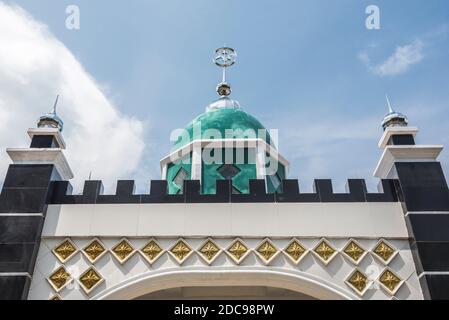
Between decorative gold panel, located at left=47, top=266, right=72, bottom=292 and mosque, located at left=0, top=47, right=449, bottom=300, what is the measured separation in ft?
0.05

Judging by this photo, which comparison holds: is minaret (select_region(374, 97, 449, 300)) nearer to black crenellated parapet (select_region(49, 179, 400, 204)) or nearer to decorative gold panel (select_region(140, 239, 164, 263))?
black crenellated parapet (select_region(49, 179, 400, 204))

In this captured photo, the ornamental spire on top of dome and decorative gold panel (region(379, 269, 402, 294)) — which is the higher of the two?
the ornamental spire on top of dome

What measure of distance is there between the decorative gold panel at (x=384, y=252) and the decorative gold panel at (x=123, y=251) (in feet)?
12.8

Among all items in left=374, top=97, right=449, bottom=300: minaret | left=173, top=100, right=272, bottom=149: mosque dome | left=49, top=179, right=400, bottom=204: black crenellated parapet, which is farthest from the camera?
left=173, top=100, right=272, bottom=149: mosque dome

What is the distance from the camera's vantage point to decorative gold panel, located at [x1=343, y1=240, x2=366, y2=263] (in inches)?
246

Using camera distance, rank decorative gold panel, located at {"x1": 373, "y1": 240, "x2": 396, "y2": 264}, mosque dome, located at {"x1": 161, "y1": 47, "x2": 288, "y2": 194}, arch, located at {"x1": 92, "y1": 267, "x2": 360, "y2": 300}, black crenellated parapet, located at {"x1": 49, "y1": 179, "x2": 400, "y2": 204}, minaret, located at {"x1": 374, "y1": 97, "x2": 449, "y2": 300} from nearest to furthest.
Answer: minaret, located at {"x1": 374, "y1": 97, "x2": 449, "y2": 300}, arch, located at {"x1": 92, "y1": 267, "x2": 360, "y2": 300}, decorative gold panel, located at {"x1": 373, "y1": 240, "x2": 396, "y2": 264}, black crenellated parapet, located at {"x1": 49, "y1": 179, "x2": 400, "y2": 204}, mosque dome, located at {"x1": 161, "y1": 47, "x2": 288, "y2": 194}

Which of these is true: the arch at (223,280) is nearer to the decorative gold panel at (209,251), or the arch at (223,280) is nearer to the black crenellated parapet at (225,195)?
the decorative gold panel at (209,251)

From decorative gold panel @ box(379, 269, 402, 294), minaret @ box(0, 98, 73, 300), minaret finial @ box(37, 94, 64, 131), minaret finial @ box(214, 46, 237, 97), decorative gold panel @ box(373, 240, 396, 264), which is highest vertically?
minaret finial @ box(214, 46, 237, 97)

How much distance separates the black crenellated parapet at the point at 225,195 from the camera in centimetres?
675

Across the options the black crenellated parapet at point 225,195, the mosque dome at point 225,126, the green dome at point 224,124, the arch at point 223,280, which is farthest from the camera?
the green dome at point 224,124

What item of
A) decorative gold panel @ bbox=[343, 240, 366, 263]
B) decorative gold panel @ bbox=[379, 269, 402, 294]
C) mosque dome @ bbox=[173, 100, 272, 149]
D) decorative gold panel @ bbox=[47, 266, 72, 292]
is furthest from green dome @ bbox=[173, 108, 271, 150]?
decorative gold panel @ bbox=[379, 269, 402, 294]

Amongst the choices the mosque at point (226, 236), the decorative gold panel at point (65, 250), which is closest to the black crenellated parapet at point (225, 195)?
the mosque at point (226, 236)
